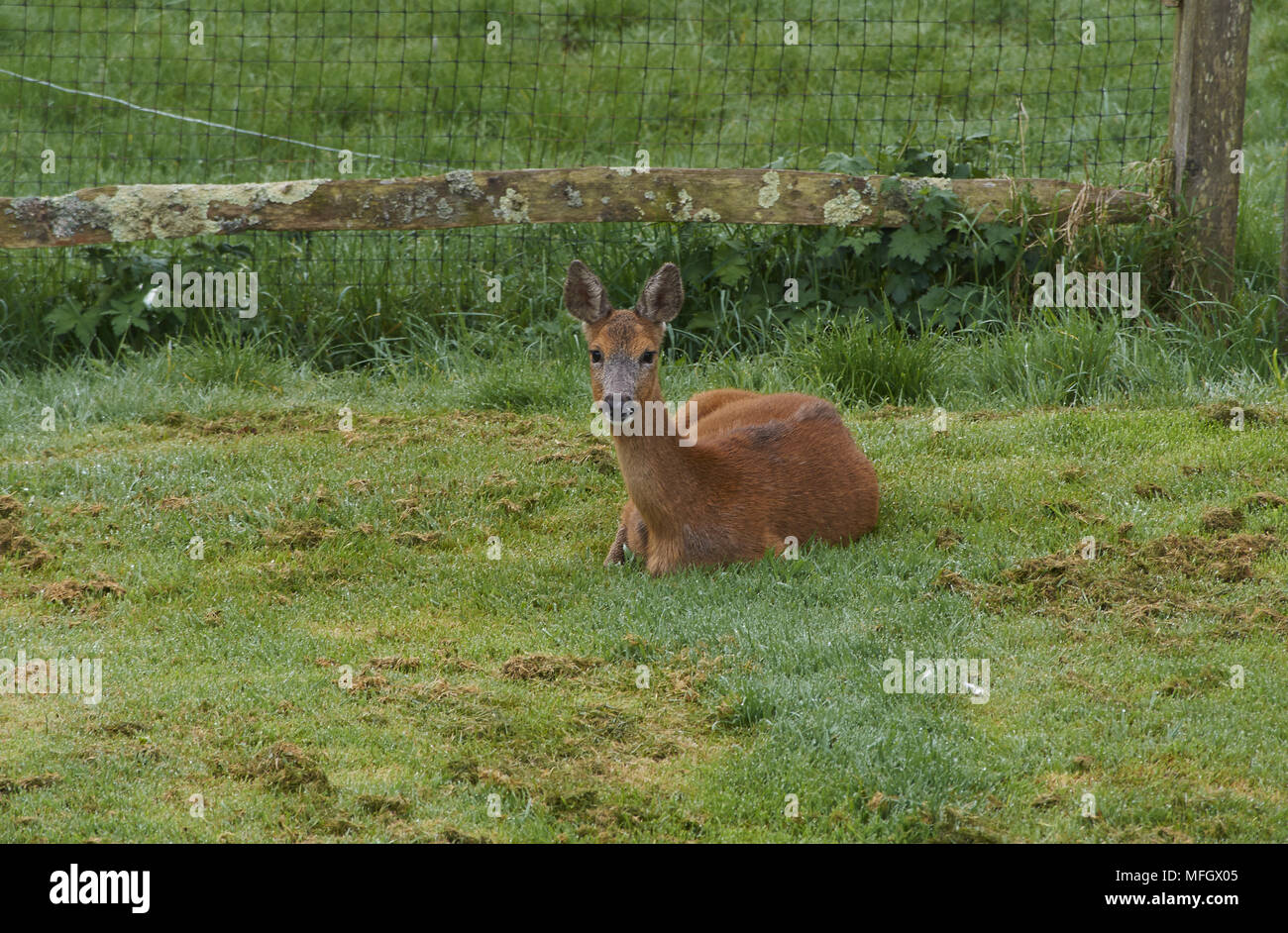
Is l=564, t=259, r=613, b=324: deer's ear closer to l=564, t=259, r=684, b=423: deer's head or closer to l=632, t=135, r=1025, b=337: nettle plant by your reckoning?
l=564, t=259, r=684, b=423: deer's head

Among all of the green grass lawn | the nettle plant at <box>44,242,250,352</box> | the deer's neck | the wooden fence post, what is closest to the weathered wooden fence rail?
the wooden fence post

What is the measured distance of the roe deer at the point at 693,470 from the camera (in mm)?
6008

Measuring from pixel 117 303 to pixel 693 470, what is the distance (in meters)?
5.02

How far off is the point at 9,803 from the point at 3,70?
10262 millimetres

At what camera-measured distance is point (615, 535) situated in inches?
258

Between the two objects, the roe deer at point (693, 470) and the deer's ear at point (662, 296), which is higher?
the deer's ear at point (662, 296)

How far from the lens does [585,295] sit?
612cm

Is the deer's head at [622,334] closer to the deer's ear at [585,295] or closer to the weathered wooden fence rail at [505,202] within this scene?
the deer's ear at [585,295]

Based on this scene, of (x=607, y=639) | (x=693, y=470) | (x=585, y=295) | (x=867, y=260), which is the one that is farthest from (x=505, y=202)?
(x=607, y=639)

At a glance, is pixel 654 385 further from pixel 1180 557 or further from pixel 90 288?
pixel 90 288

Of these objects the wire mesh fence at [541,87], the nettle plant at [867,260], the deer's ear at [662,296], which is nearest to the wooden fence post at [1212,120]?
the nettle plant at [867,260]

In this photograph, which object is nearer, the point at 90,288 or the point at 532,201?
the point at 532,201

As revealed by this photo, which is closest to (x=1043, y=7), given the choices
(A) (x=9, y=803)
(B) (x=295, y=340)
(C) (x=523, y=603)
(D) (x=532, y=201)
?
(D) (x=532, y=201)

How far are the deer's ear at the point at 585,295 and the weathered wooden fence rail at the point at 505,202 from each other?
291 centimetres
